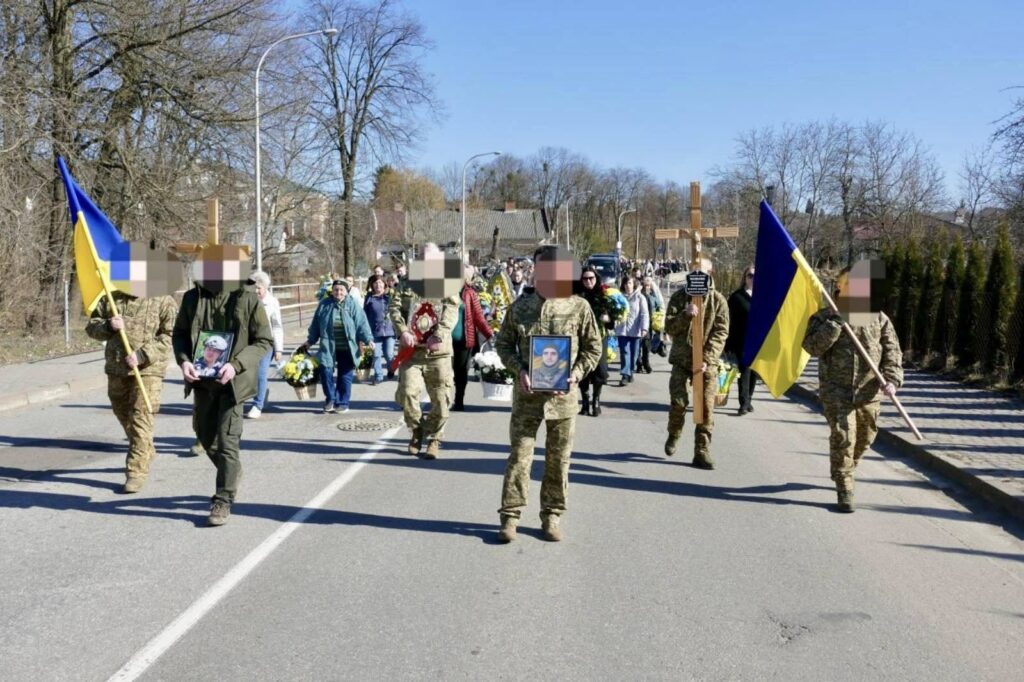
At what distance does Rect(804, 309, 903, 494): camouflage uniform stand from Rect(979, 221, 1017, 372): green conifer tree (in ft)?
29.8

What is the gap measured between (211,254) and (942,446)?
25.3ft

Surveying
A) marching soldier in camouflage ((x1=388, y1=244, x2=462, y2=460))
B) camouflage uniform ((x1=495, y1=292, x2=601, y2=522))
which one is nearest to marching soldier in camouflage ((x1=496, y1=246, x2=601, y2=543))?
camouflage uniform ((x1=495, y1=292, x2=601, y2=522))

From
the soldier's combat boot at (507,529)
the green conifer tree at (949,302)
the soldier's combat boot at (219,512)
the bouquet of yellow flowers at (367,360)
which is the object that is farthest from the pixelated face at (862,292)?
the green conifer tree at (949,302)

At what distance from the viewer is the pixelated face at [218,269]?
6629 mm

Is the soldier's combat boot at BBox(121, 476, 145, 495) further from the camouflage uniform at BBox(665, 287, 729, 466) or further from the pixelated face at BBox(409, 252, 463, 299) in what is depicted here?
the camouflage uniform at BBox(665, 287, 729, 466)

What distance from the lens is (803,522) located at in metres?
6.99

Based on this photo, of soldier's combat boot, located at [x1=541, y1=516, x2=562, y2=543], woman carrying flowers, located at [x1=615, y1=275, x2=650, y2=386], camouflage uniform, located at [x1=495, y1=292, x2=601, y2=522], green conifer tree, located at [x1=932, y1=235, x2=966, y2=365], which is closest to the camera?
camouflage uniform, located at [x1=495, y1=292, x2=601, y2=522]

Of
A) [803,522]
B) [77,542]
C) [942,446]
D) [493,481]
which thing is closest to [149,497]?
[77,542]

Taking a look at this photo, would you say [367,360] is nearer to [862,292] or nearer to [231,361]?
[231,361]

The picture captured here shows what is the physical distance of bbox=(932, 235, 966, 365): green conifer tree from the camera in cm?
1702

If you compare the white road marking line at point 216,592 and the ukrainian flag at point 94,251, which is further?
the ukrainian flag at point 94,251

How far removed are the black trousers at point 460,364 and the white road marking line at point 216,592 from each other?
13.3 ft

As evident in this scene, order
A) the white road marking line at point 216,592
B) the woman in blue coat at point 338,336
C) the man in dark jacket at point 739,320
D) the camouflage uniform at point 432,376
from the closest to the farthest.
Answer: the white road marking line at point 216,592
the camouflage uniform at point 432,376
the woman in blue coat at point 338,336
the man in dark jacket at point 739,320

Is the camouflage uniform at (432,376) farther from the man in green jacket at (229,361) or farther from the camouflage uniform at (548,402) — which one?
the camouflage uniform at (548,402)
